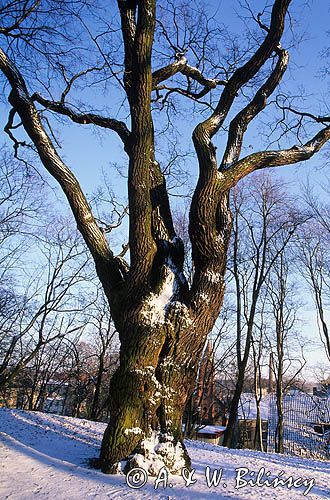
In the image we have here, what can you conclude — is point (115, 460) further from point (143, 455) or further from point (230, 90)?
point (230, 90)

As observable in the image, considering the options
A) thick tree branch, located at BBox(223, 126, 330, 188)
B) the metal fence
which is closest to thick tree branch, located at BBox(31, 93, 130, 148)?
thick tree branch, located at BBox(223, 126, 330, 188)

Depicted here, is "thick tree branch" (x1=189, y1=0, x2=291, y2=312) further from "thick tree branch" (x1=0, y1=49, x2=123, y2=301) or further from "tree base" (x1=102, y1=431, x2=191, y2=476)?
"tree base" (x1=102, y1=431, x2=191, y2=476)

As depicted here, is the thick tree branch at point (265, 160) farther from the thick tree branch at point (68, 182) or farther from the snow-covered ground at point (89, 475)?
the snow-covered ground at point (89, 475)

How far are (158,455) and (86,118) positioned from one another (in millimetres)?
4849

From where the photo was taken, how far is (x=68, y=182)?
5.22m

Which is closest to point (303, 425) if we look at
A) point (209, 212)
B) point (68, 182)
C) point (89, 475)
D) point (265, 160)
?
point (265, 160)

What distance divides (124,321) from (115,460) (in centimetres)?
144

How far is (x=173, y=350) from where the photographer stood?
14.4 ft

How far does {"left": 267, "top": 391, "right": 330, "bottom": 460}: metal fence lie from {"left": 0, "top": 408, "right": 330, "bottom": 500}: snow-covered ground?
12317 millimetres

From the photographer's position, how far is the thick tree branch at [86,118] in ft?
19.2

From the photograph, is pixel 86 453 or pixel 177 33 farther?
pixel 177 33

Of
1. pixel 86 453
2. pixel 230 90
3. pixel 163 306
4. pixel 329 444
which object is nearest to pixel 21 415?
pixel 86 453

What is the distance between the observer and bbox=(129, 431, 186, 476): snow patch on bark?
12.6ft

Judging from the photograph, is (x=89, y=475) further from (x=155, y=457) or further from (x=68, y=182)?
(x=68, y=182)
